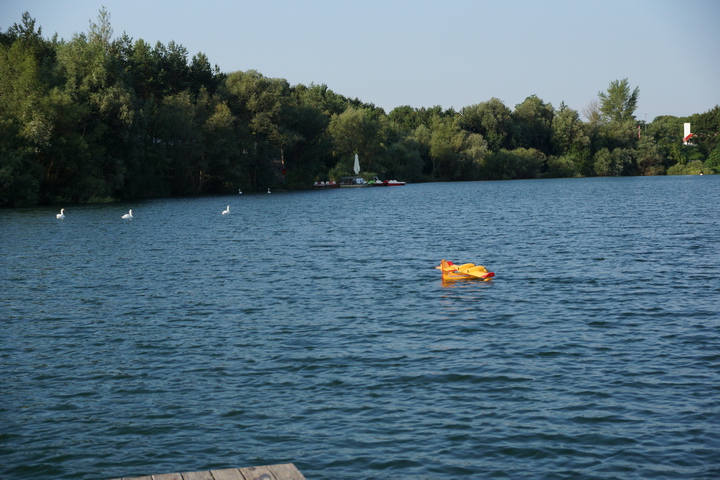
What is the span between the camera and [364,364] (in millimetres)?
14594

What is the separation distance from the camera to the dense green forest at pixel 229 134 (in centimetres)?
6669

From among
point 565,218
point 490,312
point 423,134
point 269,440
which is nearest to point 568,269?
point 490,312

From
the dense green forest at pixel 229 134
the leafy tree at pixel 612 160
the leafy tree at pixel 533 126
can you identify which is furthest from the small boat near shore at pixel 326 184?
the leafy tree at pixel 612 160

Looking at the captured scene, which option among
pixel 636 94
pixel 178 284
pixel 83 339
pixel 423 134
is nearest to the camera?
pixel 83 339

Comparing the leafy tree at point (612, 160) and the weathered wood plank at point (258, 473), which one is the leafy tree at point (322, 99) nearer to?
the leafy tree at point (612, 160)

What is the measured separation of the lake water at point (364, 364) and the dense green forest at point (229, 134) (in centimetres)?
3832

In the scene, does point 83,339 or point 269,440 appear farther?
point 83,339

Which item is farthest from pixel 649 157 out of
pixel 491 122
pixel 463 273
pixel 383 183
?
pixel 463 273

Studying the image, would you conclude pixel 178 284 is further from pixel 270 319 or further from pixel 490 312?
pixel 490 312

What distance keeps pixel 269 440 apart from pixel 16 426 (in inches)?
168

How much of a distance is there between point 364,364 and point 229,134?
268 feet

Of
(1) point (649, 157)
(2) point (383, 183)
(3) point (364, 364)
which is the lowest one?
(3) point (364, 364)

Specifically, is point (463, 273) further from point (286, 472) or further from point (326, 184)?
point (326, 184)

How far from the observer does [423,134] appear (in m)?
139
